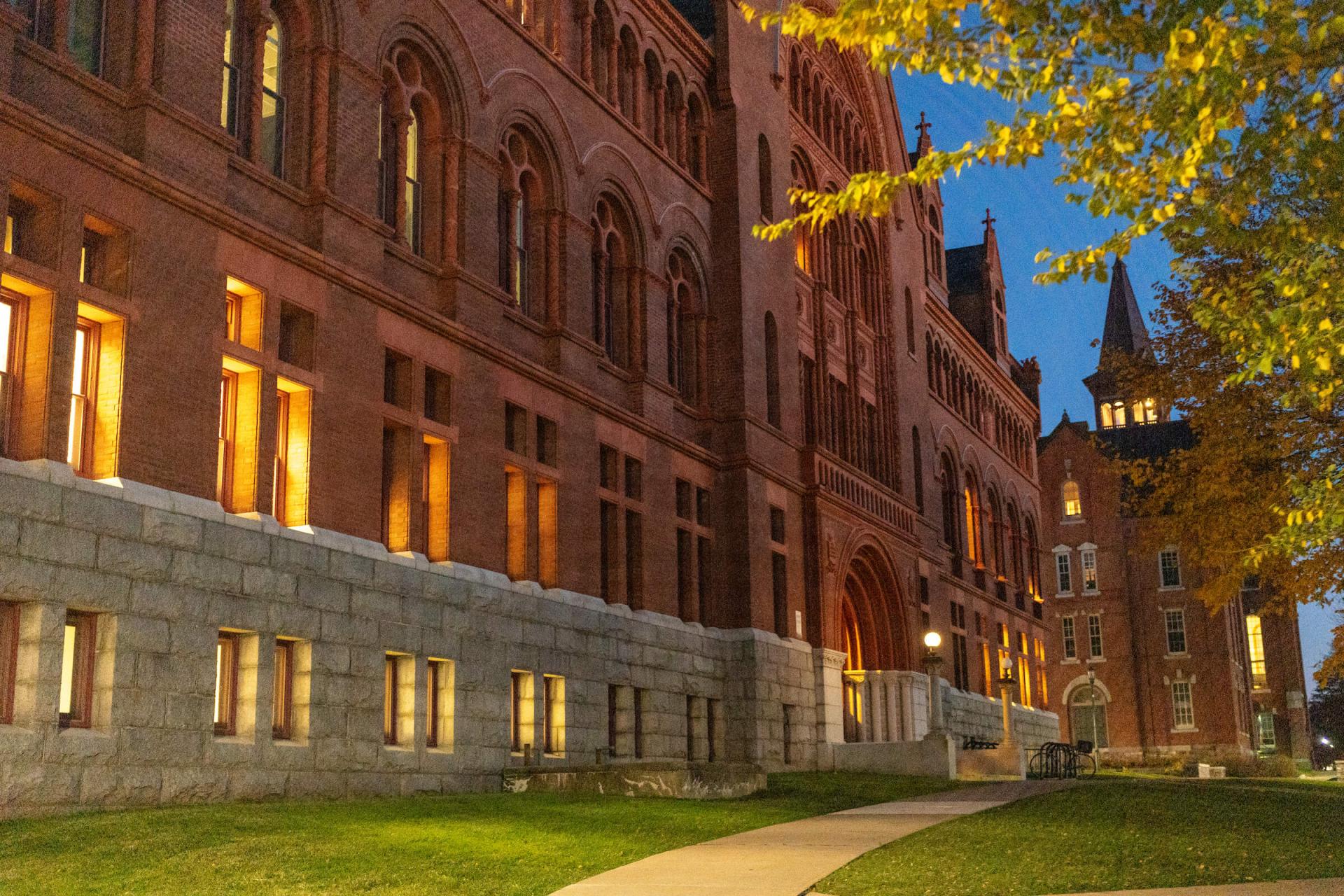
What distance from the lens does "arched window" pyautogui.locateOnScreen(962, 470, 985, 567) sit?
6278 cm

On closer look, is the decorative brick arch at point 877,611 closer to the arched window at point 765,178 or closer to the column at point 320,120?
the arched window at point 765,178

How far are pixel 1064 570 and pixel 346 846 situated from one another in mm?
79079

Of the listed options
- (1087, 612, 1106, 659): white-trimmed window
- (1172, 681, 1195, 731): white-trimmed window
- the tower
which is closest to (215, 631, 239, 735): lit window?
(1172, 681, 1195, 731): white-trimmed window

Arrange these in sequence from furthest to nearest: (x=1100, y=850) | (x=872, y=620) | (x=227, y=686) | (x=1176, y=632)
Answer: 1. (x=1176, y=632)
2. (x=872, y=620)
3. (x=227, y=686)
4. (x=1100, y=850)

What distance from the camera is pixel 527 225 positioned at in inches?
1204

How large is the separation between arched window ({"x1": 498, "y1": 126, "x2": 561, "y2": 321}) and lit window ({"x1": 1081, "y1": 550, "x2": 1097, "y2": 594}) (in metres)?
64.5

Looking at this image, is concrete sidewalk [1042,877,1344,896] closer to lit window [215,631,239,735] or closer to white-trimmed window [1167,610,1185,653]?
lit window [215,631,239,735]

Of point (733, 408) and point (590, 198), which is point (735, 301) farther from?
point (590, 198)

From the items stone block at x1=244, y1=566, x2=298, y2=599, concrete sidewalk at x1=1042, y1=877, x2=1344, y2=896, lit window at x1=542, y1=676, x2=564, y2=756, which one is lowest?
concrete sidewalk at x1=1042, y1=877, x2=1344, y2=896

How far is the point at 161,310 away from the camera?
63.6ft

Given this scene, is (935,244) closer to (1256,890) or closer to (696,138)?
(696,138)

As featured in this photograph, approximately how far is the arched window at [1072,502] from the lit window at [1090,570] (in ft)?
8.56

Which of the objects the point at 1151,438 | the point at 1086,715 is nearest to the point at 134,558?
the point at 1086,715

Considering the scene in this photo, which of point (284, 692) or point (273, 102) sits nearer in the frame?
point (284, 692)
